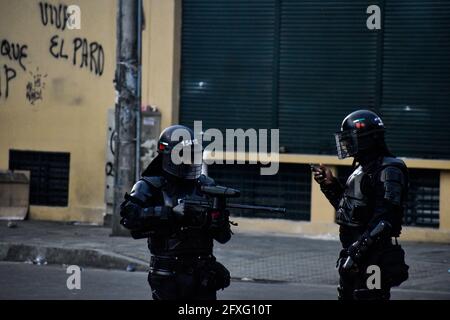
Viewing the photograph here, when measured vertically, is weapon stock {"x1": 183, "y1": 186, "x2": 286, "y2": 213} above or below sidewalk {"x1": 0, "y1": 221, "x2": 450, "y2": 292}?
above

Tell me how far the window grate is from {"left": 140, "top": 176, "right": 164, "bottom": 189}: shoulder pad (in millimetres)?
9375

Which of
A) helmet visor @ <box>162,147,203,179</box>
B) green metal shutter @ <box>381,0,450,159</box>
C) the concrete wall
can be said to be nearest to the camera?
helmet visor @ <box>162,147,203,179</box>

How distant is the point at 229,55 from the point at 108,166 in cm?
250

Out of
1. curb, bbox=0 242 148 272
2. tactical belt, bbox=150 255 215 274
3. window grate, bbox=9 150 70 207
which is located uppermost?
window grate, bbox=9 150 70 207

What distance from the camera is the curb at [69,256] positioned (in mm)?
12914

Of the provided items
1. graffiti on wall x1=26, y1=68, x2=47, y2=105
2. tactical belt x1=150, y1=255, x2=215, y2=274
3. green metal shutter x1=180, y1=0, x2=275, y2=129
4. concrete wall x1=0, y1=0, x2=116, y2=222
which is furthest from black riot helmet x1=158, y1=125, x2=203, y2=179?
graffiti on wall x1=26, y1=68, x2=47, y2=105

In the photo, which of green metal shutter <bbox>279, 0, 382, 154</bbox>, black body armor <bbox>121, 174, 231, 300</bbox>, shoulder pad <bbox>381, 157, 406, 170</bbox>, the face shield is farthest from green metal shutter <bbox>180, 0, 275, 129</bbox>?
black body armor <bbox>121, 174, 231, 300</bbox>

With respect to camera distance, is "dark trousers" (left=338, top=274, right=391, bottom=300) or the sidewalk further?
the sidewalk

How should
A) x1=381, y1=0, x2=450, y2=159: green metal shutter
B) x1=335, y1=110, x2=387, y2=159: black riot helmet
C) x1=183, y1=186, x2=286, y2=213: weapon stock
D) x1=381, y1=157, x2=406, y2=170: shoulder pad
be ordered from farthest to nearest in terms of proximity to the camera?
x1=381, y1=0, x2=450, y2=159: green metal shutter
x1=335, y1=110, x2=387, y2=159: black riot helmet
x1=381, y1=157, x2=406, y2=170: shoulder pad
x1=183, y1=186, x2=286, y2=213: weapon stock

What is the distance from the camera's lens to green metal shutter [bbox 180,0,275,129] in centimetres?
1570

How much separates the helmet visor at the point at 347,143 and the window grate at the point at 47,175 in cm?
904

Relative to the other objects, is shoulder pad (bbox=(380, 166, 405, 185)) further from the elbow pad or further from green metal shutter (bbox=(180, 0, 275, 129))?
green metal shutter (bbox=(180, 0, 275, 129))

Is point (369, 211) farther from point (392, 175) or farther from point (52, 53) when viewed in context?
point (52, 53)

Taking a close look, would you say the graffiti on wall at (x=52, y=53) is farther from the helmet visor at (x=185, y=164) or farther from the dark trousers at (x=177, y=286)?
the dark trousers at (x=177, y=286)
